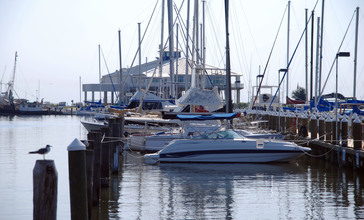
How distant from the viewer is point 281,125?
1585 inches

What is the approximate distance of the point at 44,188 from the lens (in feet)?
31.7

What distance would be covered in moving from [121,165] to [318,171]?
9.90m

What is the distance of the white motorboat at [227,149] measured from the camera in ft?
87.7

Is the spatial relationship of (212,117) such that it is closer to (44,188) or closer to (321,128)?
(321,128)

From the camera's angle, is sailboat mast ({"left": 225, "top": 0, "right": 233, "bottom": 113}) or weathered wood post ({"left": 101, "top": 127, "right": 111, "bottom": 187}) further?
sailboat mast ({"left": 225, "top": 0, "right": 233, "bottom": 113})

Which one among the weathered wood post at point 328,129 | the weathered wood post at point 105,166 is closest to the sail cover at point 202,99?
the weathered wood post at point 328,129

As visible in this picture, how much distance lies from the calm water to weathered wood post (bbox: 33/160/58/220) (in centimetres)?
672

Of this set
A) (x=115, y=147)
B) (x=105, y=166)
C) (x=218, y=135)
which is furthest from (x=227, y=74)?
(x=105, y=166)

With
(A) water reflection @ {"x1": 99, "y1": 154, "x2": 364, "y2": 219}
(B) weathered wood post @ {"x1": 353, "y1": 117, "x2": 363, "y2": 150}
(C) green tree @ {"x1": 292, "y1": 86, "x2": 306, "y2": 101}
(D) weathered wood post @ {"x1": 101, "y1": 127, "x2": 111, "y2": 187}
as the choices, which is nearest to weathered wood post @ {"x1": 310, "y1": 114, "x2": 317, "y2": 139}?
(A) water reflection @ {"x1": 99, "y1": 154, "x2": 364, "y2": 219}

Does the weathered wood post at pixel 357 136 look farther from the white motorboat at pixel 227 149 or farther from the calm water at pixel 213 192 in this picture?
the white motorboat at pixel 227 149

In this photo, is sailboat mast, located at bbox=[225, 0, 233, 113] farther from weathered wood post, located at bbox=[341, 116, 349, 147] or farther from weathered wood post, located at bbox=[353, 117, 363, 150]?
weathered wood post, located at bbox=[353, 117, 363, 150]

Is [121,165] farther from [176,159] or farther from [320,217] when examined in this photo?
[320,217]

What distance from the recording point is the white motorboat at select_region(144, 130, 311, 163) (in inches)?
1052

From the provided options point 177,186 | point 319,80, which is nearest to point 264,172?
point 177,186
